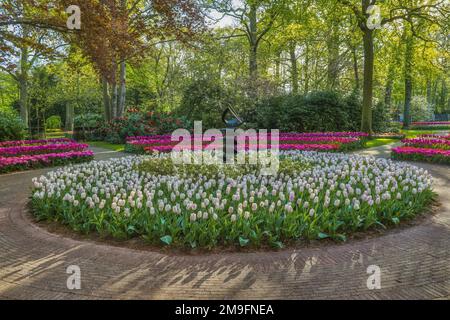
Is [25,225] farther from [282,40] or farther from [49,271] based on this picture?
[282,40]

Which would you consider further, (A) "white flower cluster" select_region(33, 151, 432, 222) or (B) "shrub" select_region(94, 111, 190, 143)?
(B) "shrub" select_region(94, 111, 190, 143)

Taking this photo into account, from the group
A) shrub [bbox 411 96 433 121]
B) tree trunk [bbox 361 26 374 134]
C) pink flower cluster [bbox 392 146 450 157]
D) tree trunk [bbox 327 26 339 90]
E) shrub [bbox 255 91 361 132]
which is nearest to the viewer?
pink flower cluster [bbox 392 146 450 157]

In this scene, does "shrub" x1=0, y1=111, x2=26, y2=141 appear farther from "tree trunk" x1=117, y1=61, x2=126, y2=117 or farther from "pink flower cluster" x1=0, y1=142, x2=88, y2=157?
"tree trunk" x1=117, y1=61, x2=126, y2=117

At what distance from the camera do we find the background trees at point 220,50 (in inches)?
407

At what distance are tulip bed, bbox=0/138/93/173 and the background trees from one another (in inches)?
108

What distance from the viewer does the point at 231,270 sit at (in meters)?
3.38

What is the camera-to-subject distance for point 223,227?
408cm

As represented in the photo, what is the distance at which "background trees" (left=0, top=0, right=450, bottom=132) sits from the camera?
10.3 metres

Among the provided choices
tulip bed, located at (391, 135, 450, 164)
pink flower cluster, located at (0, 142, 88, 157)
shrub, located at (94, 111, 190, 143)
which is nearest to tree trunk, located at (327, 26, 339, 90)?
shrub, located at (94, 111, 190, 143)

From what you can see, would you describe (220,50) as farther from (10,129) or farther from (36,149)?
(36,149)

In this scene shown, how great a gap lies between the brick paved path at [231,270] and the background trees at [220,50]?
7454mm

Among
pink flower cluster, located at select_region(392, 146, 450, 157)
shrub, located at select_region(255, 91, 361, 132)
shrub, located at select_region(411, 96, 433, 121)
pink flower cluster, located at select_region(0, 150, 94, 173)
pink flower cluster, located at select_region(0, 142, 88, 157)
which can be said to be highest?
shrub, located at select_region(411, 96, 433, 121)

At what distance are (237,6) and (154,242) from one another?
23552mm
